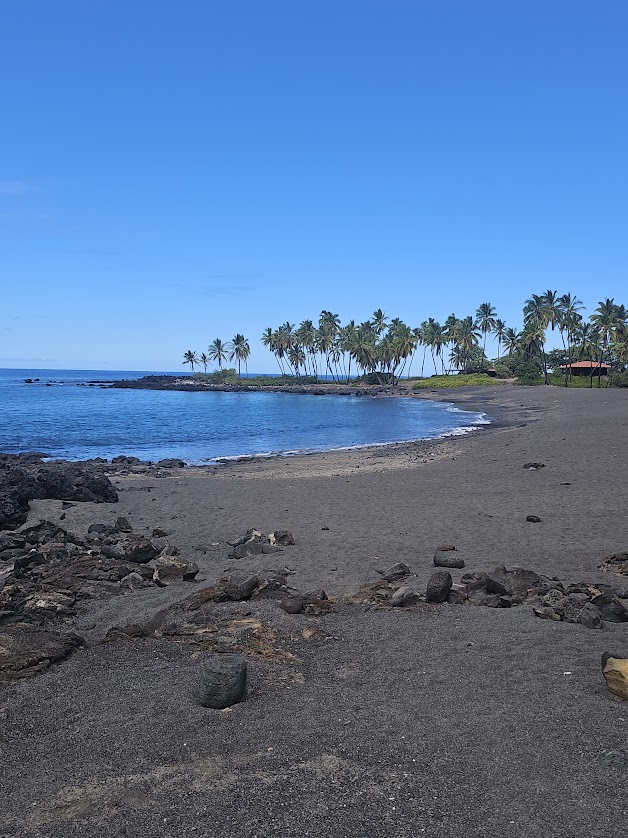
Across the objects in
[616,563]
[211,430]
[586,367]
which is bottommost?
[211,430]

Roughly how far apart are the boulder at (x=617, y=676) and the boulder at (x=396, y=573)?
475 centimetres

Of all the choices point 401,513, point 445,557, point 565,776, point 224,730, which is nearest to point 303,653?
point 224,730

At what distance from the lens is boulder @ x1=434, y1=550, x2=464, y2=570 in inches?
463

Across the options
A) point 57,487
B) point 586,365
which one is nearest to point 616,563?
point 57,487

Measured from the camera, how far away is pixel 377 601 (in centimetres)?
967

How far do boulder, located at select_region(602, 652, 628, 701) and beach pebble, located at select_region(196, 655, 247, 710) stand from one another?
144 inches

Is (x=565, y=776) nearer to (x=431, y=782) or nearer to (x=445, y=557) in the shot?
(x=431, y=782)

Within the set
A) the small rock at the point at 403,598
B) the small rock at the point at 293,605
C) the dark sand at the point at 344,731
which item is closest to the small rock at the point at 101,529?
the dark sand at the point at 344,731

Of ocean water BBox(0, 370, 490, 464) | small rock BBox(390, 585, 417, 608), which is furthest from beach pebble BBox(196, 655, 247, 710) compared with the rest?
ocean water BBox(0, 370, 490, 464)

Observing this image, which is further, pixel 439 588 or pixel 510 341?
pixel 510 341

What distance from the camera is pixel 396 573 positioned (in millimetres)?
11273

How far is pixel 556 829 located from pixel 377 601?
5.23 metres

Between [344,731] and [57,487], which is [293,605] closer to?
[344,731]

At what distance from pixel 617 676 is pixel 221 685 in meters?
3.90
